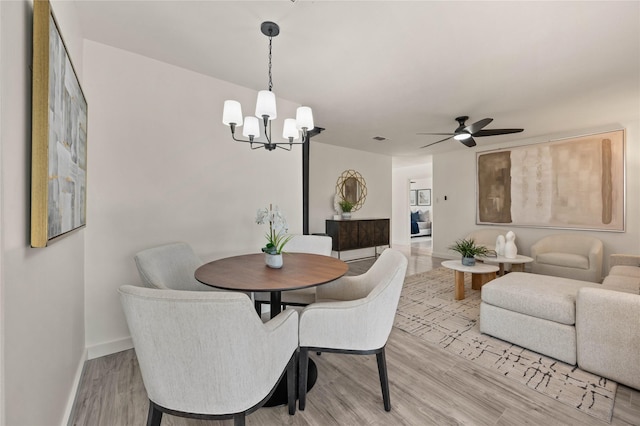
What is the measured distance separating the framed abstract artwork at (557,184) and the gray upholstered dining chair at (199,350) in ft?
18.2

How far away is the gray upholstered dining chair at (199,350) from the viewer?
35.8 inches

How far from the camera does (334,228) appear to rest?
5293 millimetres

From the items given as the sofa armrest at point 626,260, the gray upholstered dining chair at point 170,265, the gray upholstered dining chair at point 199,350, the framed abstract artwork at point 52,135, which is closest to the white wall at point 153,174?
the gray upholstered dining chair at point 170,265

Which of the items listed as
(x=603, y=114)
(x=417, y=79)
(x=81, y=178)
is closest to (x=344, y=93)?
(x=417, y=79)

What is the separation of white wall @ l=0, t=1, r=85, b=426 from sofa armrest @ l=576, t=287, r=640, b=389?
2.90 meters

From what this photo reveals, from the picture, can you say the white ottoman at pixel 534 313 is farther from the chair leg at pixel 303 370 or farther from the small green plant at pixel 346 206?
the small green plant at pixel 346 206

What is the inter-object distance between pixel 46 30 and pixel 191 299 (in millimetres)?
1074

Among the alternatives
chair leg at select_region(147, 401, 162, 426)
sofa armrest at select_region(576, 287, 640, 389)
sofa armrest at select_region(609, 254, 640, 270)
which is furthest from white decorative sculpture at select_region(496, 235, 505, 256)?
chair leg at select_region(147, 401, 162, 426)

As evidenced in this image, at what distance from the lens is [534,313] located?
2111 mm

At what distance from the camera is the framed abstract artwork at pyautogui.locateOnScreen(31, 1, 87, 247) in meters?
0.90

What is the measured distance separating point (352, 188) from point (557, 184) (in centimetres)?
362

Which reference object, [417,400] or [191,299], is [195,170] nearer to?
[191,299]

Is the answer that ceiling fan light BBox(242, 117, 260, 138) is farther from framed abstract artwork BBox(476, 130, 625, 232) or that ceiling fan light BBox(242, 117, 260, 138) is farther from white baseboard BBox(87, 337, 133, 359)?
framed abstract artwork BBox(476, 130, 625, 232)

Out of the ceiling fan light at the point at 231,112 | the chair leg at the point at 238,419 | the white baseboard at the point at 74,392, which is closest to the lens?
the chair leg at the point at 238,419
